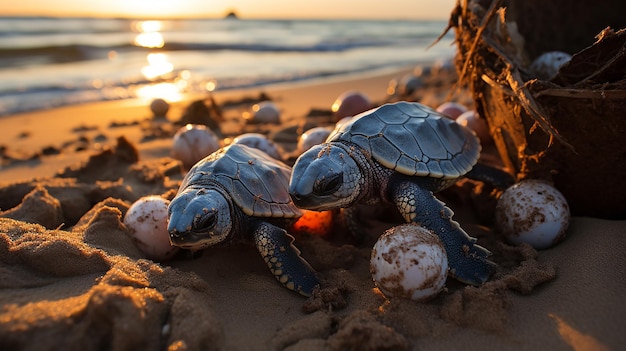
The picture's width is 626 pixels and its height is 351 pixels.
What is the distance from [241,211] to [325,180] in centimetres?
57

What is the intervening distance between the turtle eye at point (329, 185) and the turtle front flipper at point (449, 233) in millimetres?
399

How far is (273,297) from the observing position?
2379 mm

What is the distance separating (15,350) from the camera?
1662mm

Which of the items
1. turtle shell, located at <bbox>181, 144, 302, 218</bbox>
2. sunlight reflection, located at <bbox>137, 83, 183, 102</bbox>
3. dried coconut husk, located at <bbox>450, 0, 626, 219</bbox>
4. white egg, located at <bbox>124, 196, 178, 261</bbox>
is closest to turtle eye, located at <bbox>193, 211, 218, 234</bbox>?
turtle shell, located at <bbox>181, 144, 302, 218</bbox>

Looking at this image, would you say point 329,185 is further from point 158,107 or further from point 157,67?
point 157,67

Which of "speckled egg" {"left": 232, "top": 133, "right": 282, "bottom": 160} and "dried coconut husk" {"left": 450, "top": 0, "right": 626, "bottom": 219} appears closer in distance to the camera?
"dried coconut husk" {"left": 450, "top": 0, "right": 626, "bottom": 219}

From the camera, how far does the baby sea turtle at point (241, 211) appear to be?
237 centimetres

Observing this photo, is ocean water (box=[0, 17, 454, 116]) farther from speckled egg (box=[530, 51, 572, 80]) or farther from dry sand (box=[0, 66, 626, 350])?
dry sand (box=[0, 66, 626, 350])

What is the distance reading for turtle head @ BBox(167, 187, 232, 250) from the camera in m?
2.33

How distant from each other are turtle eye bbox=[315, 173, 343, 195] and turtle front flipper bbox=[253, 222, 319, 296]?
38 cm

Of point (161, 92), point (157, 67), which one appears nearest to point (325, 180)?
point (161, 92)

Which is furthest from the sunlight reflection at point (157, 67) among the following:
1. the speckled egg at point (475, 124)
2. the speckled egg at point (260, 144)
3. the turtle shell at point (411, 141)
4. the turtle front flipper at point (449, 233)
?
the turtle front flipper at point (449, 233)

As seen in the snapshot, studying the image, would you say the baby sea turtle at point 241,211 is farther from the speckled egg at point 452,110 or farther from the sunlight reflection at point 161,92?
the sunlight reflection at point 161,92

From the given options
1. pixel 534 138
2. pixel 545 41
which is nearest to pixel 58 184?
pixel 534 138
